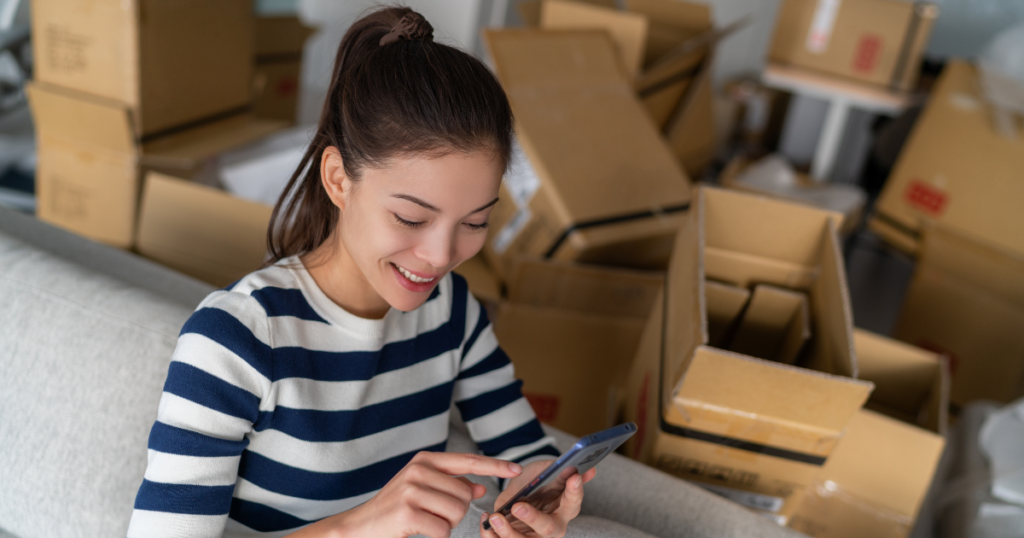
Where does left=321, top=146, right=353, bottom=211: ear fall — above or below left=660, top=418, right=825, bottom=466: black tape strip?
above

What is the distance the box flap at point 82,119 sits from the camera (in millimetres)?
1633

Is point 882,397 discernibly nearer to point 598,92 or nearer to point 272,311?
point 598,92

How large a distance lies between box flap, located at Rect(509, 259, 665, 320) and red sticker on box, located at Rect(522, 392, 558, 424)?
0.21 m

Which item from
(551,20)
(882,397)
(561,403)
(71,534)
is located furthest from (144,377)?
(551,20)

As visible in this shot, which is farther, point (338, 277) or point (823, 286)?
point (823, 286)

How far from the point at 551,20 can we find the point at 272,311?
1.43 meters

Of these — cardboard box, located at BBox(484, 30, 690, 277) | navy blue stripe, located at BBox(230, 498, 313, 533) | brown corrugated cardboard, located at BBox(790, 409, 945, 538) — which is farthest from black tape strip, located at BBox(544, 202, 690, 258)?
navy blue stripe, located at BBox(230, 498, 313, 533)

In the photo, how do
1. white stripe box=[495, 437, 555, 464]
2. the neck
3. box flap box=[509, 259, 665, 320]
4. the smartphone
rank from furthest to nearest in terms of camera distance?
1. box flap box=[509, 259, 665, 320]
2. white stripe box=[495, 437, 555, 464]
3. the neck
4. the smartphone

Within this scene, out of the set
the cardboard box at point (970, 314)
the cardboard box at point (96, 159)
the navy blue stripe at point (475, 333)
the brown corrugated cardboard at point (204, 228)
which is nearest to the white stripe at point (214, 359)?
the navy blue stripe at point (475, 333)

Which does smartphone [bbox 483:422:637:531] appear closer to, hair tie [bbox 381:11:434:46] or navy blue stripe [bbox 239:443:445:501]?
navy blue stripe [bbox 239:443:445:501]

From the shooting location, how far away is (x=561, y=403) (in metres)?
1.53

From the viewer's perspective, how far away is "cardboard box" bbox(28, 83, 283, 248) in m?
1.66

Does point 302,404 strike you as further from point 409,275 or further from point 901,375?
point 901,375

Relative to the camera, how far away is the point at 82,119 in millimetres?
1674
